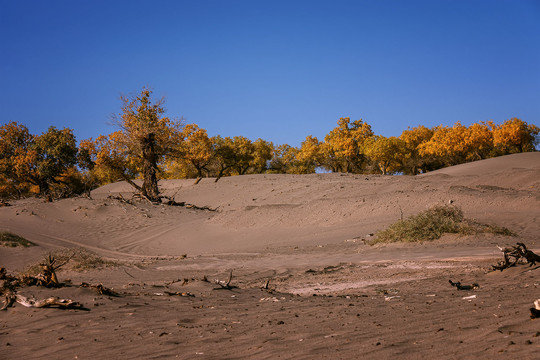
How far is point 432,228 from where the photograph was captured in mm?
13266

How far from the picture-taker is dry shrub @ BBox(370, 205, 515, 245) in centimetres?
1307

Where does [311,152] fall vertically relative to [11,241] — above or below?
above

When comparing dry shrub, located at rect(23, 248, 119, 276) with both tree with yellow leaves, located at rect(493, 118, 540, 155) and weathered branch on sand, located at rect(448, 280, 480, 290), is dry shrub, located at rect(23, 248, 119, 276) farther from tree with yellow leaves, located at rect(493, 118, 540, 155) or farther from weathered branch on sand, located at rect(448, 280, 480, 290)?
tree with yellow leaves, located at rect(493, 118, 540, 155)

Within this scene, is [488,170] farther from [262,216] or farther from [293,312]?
[293,312]

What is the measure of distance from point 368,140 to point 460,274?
156ft

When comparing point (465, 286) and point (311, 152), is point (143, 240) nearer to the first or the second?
point (465, 286)

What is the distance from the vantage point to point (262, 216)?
2108cm

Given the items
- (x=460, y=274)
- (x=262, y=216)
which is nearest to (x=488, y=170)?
(x=262, y=216)

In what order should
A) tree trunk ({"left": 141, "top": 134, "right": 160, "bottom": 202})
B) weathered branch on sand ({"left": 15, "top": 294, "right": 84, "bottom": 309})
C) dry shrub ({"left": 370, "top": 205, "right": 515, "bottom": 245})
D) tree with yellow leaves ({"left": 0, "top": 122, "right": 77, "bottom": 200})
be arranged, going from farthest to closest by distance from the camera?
tree with yellow leaves ({"left": 0, "top": 122, "right": 77, "bottom": 200}), tree trunk ({"left": 141, "top": 134, "right": 160, "bottom": 202}), dry shrub ({"left": 370, "top": 205, "right": 515, "bottom": 245}), weathered branch on sand ({"left": 15, "top": 294, "right": 84, "bottom": 309})

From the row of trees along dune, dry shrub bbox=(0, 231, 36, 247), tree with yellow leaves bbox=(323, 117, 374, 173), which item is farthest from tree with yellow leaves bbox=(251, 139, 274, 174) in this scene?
dry shrub bbox=(0, 231, 36, 247)

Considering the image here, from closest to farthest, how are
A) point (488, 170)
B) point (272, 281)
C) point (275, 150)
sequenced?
point (272, 281) → point (488, 170) → point (275, 150)

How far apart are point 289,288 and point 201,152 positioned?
1460 inches

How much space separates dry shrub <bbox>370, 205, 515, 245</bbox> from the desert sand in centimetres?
38

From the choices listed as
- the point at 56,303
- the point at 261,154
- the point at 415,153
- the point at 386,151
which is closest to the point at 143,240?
the point at 56,303
